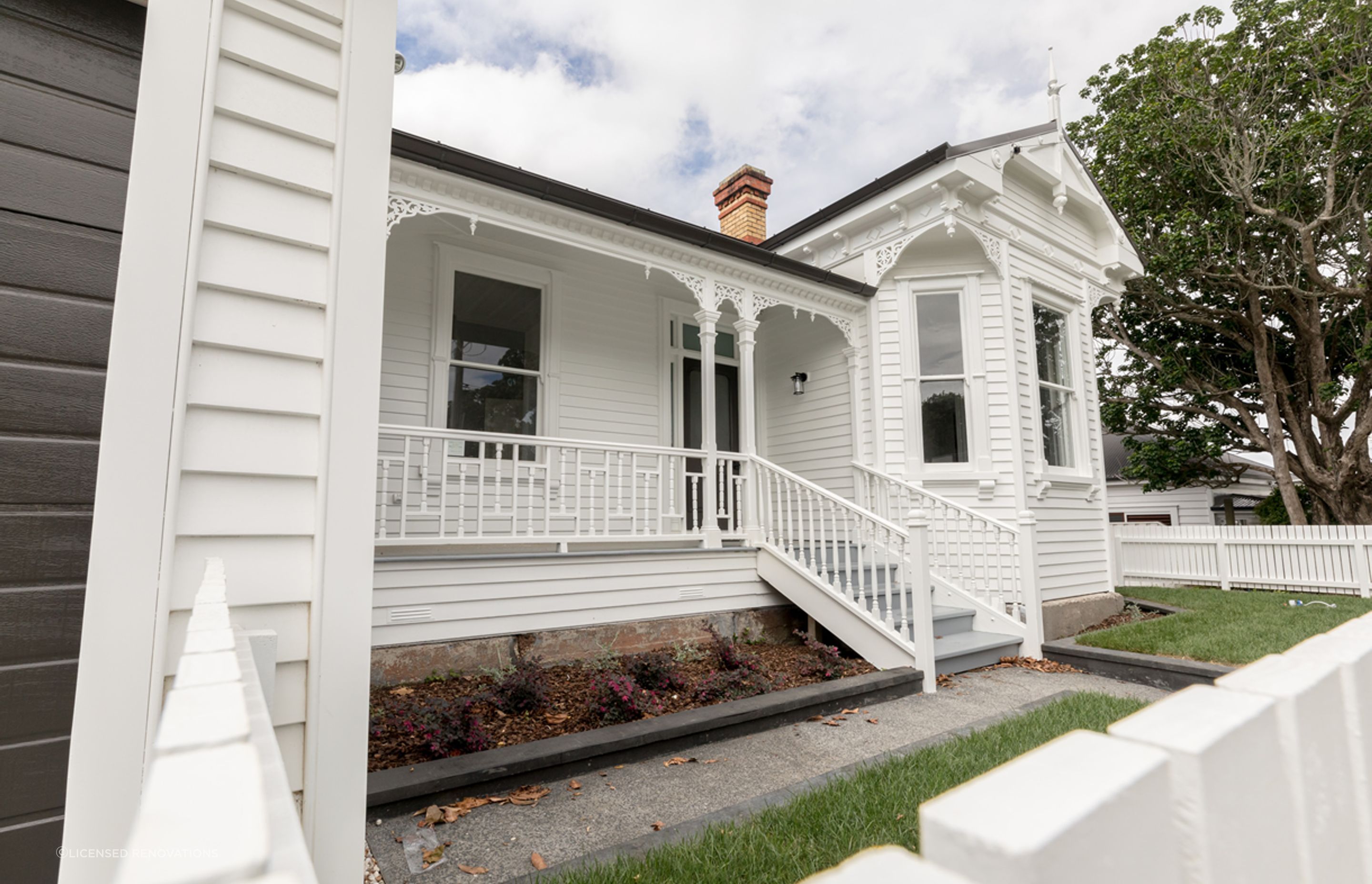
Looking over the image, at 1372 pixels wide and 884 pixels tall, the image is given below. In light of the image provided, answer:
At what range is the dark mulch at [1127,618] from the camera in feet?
24.6

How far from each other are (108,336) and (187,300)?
9.1 inches

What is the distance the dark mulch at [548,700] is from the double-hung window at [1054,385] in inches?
175

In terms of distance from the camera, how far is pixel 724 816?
2814 millimetres

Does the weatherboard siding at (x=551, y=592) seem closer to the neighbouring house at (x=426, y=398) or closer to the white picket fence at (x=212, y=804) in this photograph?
the neighbouring house at (x=426, y=398)

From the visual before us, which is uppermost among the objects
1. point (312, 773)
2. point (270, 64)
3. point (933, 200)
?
point (933, 200)

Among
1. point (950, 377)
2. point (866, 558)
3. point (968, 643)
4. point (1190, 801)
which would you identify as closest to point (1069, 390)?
point (950, 377)

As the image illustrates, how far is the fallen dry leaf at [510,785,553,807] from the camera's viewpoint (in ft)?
10.1

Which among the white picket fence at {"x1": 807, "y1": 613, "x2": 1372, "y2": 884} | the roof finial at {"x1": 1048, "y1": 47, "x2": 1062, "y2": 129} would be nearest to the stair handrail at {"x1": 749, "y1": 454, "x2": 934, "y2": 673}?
the white picket fence at {"x1": 807, "y1": 613, "x2": 1372, "y2": 884}

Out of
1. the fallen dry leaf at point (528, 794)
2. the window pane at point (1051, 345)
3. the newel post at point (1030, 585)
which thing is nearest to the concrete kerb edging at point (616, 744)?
the fallen dry leaf at point (528, 794)

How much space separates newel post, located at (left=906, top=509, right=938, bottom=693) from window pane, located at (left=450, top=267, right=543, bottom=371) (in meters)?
4.18

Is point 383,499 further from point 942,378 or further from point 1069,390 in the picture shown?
point 1069,390

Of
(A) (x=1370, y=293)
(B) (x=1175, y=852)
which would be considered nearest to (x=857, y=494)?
(B) (x=1175, y=852)

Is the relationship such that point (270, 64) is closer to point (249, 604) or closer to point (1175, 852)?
point (249, 604)

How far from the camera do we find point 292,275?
1.92m
